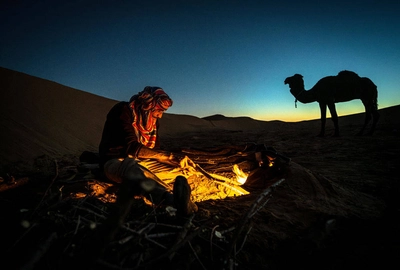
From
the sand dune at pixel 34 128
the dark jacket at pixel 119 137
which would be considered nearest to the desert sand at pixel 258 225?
the dark jacket at pixel 119 137

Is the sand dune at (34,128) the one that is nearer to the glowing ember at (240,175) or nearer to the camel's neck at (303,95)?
the glowing ember at (240,175)

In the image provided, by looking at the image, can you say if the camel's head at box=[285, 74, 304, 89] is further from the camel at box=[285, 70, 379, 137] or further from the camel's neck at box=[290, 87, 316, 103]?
the camel's neck at box=[290, 87, 316, 103]

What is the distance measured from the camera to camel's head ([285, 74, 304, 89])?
393 inches

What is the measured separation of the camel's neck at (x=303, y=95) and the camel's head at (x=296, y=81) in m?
0.14

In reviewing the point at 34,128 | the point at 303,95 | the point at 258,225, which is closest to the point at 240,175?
the point at 258,225

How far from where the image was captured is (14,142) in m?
6.27

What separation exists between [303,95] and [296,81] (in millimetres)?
769

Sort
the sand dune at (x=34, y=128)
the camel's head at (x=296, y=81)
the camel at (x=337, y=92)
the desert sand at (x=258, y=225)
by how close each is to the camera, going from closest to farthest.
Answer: the desert sand at (x=258, y=225)
the sand dune at (x=34, y=128)
the camel at (x=337, y=92)
the camel's head at (x=296, y=81)

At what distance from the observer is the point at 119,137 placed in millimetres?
2885

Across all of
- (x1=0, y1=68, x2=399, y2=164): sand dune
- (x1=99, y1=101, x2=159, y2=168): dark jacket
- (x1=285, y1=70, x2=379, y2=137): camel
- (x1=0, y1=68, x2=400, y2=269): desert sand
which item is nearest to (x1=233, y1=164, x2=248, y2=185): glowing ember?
(x1=0, y1=68, x2=400, y2=269): desert sand

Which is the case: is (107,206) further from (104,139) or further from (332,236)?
(332,236)

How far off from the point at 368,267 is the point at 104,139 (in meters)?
3.07

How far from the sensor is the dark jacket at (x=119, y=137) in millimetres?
2695

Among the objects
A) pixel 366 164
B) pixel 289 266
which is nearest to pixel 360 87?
pixel 366 164
